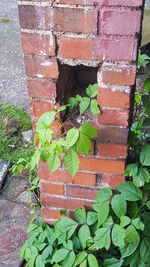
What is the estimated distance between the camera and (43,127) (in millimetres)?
1461

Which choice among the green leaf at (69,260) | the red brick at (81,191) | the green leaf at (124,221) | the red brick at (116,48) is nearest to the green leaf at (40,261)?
the green leaf at (69,260)

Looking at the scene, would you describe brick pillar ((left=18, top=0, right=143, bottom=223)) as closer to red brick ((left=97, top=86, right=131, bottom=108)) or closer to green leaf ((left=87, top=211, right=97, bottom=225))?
red brick ((left=97, top=86, right=131, bottom=108))

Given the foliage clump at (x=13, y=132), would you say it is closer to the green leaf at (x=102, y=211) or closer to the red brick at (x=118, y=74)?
the green leaf at (x=102, y=211)

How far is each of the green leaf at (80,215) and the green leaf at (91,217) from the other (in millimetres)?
27

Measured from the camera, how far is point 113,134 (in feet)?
5.11

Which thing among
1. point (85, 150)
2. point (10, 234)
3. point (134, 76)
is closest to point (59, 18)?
point (134, 76)

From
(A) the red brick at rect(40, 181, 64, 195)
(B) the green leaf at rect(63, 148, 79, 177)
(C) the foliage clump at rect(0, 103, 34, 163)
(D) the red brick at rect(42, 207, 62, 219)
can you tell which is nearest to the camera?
(B) the green leaf at rect(63, 148, 79, 177)

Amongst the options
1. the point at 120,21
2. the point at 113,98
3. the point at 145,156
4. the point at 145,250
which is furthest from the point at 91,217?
the point at 120,21

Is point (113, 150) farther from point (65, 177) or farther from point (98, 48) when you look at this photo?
point (98, 48)

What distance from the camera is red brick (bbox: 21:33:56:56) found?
4.57 feet

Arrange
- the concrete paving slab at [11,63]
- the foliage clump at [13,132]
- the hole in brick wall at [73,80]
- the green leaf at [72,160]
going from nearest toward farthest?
1. the green leaf at [72,160]
2. the hole in brick wall at [73,80]
3. the foliage clump at [13,132]
4. the concrete paving slab at [11,63]

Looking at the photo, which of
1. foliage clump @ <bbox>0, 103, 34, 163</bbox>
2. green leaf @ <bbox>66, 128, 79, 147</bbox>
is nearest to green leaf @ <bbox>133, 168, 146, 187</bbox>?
green leaf @ <bbox>66, 128, 79, 147</bbox>

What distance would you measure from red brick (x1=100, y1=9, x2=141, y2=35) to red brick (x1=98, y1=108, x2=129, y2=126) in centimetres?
33

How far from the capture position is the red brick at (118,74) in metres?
1.39
